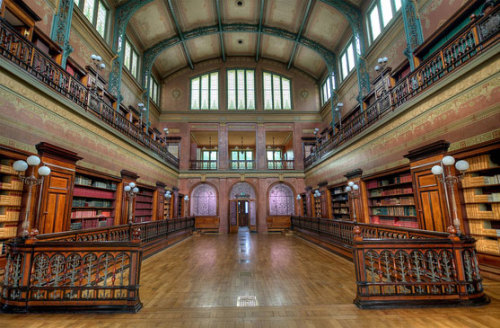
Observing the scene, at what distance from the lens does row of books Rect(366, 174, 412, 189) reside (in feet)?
21.4

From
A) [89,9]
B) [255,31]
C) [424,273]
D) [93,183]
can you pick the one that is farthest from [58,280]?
[255,31]

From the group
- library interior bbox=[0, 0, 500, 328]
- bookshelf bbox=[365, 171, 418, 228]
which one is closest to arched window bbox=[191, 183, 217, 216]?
library interior bbox=[0, 0, 500, 328]

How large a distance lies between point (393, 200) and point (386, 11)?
7.23m

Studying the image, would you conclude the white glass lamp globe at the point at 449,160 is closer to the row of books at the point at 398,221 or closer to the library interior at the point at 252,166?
the library interior at the point at 252,166

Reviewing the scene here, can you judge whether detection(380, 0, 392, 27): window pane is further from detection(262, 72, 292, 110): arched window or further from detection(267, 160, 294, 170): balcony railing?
detection(267, 160, 294, 170): balcony railing

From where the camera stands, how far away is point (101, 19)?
974cm

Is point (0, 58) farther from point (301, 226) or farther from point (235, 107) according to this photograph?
point (235, 107)

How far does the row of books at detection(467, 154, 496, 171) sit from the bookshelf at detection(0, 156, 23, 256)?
791 cm

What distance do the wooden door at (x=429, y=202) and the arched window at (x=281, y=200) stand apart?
10.4 metres

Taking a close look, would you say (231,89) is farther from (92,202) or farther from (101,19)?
A: (92,202)

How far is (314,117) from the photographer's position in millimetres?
16656

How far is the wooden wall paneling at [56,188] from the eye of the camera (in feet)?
16.1

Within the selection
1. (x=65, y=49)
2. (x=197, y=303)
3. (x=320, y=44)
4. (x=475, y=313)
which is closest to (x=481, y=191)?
(x=475, y=313)

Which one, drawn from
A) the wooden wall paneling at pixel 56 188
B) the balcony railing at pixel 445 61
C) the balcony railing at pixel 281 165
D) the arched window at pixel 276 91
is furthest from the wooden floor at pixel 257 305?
the arched window at pixel 276 91
